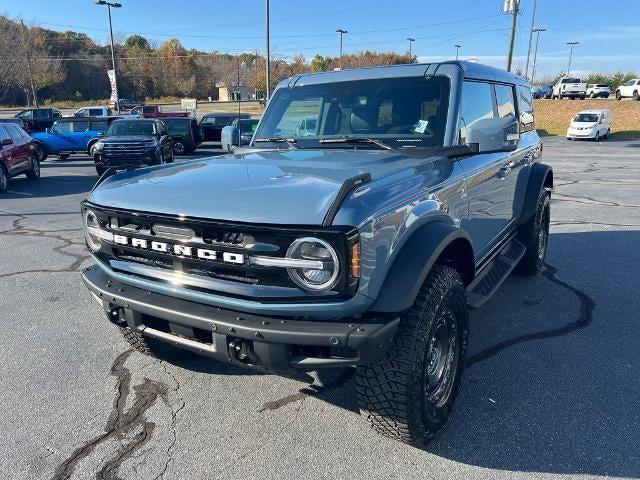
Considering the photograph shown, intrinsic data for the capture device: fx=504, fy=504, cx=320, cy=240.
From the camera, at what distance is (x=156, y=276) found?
2607mm

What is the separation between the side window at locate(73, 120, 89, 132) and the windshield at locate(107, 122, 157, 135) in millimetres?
4871

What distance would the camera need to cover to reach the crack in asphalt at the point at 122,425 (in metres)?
2.57

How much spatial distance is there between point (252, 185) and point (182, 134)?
20.9 m

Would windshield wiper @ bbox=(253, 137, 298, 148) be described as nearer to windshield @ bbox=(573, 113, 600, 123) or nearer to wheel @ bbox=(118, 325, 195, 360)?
wheel @ bbox=(118, 325, 195, 360)

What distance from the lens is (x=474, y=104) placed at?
3797mm

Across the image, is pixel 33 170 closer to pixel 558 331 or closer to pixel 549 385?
pixel 558 331

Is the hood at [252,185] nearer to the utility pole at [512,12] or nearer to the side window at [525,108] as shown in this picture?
the side window at [525,108]

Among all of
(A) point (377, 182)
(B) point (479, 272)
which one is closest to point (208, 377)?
(A) point (377, 182)

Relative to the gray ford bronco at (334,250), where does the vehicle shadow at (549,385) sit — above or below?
below

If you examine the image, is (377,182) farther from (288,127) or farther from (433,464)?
(288,127)

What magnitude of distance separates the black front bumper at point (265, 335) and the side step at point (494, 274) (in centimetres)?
133

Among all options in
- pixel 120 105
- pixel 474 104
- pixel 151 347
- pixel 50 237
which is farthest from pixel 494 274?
pixel 120 105

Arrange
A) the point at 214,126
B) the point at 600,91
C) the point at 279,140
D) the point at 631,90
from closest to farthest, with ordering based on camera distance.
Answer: the point at 279,140, the point at 214,126, the point at 631,90, the point at 600,91

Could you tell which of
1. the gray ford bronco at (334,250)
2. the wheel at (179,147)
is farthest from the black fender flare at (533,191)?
the wheel at (179,147)
